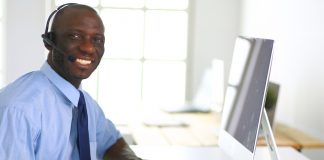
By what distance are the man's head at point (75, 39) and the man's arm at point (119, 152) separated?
0.42m

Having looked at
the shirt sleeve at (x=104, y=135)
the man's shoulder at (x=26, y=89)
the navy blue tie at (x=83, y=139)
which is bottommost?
the shirt sleeve at (x=104, y=135)

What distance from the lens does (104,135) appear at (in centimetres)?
179

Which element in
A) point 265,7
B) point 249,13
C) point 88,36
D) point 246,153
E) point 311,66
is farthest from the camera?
point 249,13

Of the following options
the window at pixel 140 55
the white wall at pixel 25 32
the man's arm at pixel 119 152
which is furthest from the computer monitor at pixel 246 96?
the window at pixel 140 55

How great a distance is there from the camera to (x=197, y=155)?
202 cm

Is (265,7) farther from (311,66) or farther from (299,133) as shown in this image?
(299,133)

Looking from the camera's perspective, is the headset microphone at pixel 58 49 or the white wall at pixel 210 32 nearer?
the headset microphone at pixel 58 49

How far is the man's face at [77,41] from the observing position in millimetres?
1363

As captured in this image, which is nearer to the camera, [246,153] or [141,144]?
[246,153]

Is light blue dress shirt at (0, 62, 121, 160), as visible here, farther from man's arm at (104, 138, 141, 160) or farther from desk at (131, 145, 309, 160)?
desk at (131, 145, 309, 160)

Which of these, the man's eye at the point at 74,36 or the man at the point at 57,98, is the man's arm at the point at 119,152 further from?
the man's eye at the point at 74,36

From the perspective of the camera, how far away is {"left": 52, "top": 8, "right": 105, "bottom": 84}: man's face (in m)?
1.36

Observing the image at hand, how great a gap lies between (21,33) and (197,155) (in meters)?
0.96

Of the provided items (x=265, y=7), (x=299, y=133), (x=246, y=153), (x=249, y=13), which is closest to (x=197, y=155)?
(x=246, y=153)
